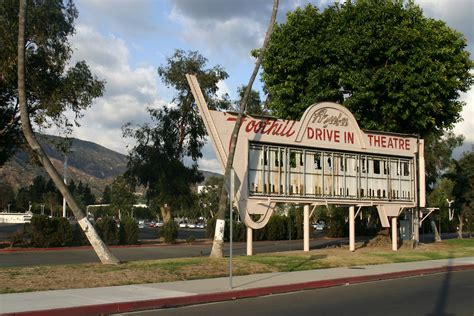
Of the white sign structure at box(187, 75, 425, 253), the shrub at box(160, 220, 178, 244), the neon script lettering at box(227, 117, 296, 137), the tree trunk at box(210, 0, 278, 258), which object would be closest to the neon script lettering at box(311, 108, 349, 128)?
the white sign structure at box(187, 75, 425, 253)

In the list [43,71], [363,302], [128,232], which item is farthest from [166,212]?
[363,302]

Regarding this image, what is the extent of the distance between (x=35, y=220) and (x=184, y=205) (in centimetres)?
1428

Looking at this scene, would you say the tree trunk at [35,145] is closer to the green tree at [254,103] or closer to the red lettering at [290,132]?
the red lettering at [290,132]

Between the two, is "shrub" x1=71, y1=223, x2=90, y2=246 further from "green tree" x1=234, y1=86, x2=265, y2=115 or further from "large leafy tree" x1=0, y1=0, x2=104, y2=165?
"green tree" x1=234, y1=86, x2=265, y2=115

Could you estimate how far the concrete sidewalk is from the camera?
1110 centimetres

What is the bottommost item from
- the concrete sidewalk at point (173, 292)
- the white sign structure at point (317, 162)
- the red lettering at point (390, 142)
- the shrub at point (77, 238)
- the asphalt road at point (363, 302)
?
the asphalt road at point (363, 302)

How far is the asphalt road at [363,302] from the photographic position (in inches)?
454

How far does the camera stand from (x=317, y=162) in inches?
1040

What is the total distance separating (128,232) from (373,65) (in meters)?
19.3

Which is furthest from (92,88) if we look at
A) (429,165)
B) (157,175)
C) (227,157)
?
(429,165)

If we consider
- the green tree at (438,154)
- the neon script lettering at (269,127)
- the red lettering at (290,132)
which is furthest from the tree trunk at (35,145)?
the green tree at (438,154)

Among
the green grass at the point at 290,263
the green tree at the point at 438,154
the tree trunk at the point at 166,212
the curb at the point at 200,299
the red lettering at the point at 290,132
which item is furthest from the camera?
the green tree at the point at 438,154

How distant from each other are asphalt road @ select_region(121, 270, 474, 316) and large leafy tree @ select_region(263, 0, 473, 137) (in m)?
14.4

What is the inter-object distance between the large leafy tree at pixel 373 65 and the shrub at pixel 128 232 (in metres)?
13.4
